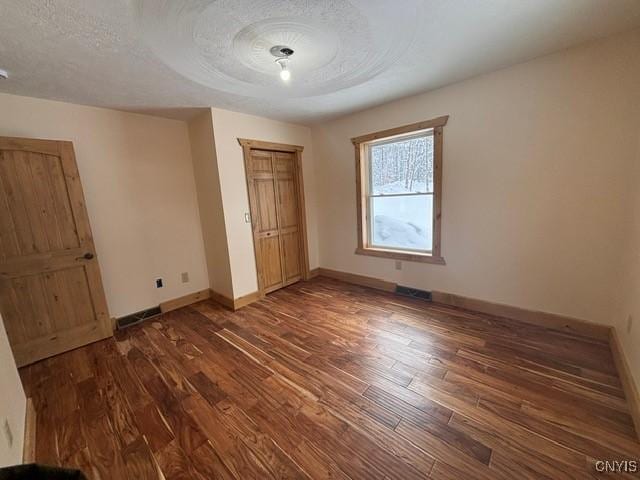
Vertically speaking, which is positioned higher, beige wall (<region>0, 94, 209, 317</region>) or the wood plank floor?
beige wall (<region>0, 94, 209, 317</region>)

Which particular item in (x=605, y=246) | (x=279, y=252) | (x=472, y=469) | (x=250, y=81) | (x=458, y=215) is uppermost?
(x=250, y=81)

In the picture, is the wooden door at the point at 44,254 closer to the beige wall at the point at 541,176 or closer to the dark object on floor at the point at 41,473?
the dark object on floor at the point at 41,473

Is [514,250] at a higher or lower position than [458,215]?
lower

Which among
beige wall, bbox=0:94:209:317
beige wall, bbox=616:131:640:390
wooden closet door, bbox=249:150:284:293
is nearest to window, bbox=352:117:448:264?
wooden closet door, bbox=249:150:284:293

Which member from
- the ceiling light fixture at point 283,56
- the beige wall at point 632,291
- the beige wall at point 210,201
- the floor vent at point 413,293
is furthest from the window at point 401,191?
the beige wall at point 210,201

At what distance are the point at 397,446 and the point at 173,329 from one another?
2508mm

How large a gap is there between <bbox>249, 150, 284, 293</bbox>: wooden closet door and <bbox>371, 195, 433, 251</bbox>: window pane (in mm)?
1456

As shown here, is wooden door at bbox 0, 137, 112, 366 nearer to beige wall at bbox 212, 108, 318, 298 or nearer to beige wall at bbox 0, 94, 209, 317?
beige wall at bbox 0, 94, 209, 317

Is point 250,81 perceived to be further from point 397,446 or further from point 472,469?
point 472,469

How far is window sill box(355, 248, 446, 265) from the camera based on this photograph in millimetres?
3121

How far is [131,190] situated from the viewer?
300cm

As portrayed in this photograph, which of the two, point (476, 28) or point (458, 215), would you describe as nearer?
point (476, 28)

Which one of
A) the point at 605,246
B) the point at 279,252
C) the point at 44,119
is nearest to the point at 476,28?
the point at 605,246

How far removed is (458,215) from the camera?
2.88 metres
